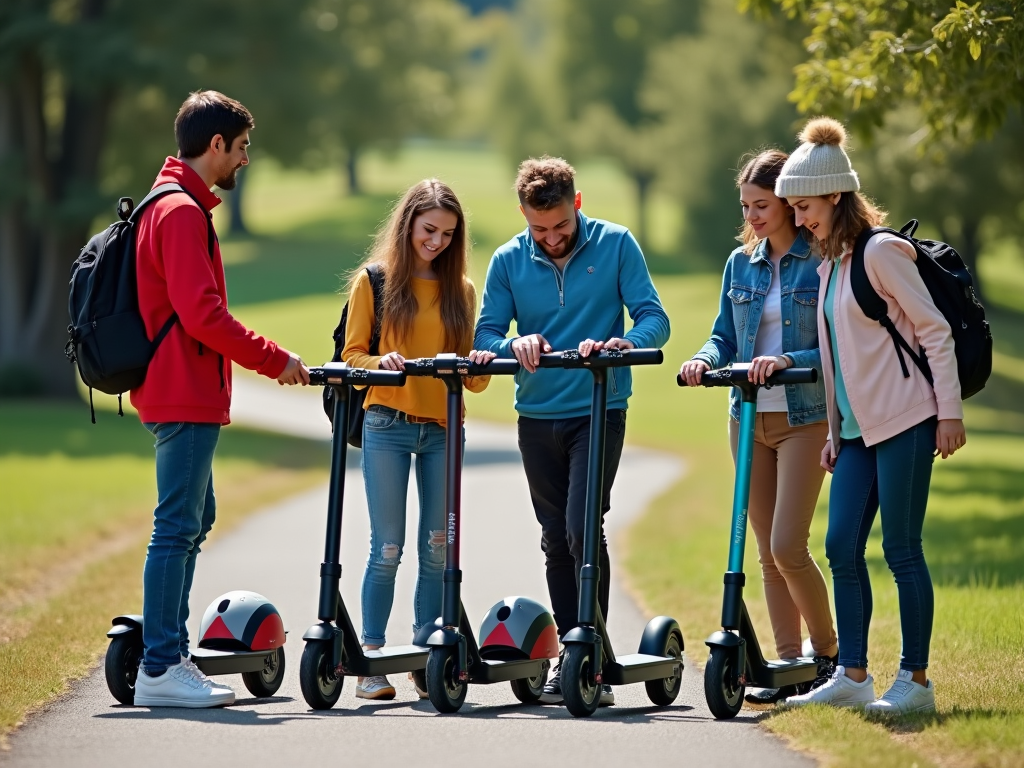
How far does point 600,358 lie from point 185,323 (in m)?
1.76

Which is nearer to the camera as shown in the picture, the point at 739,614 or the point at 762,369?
the point at 762,369

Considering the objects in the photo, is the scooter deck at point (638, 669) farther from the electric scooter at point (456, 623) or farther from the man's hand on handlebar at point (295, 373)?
the man's hand on handlebar at point (295, 373)

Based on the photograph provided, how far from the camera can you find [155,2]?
27.1m

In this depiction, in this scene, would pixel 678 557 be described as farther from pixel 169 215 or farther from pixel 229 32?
pixel 229 32

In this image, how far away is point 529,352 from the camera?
635 centimetres

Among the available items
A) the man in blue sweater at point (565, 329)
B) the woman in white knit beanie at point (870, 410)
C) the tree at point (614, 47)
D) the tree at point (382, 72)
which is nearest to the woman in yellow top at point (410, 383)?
the man in blue sweater at point (565, 329)

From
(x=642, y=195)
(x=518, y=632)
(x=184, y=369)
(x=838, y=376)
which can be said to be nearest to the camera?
(x=838, y=376)

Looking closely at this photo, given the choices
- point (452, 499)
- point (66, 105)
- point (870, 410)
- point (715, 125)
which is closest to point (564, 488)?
point (452, 499)

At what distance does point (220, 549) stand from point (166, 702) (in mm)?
6968

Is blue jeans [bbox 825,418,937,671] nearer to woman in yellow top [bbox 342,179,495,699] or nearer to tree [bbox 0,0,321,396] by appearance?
woman in yellow top [bbox 342,179,495,699]

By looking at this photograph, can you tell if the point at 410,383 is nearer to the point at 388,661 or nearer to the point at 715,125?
the point at 388,661

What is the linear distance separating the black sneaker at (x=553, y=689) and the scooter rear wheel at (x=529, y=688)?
2 cm

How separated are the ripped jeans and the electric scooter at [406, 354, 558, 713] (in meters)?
0.39

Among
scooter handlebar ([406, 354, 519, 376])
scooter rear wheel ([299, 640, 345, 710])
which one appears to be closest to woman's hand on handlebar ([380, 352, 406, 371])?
scooter handlebar ([406, 354, 519, 376])
